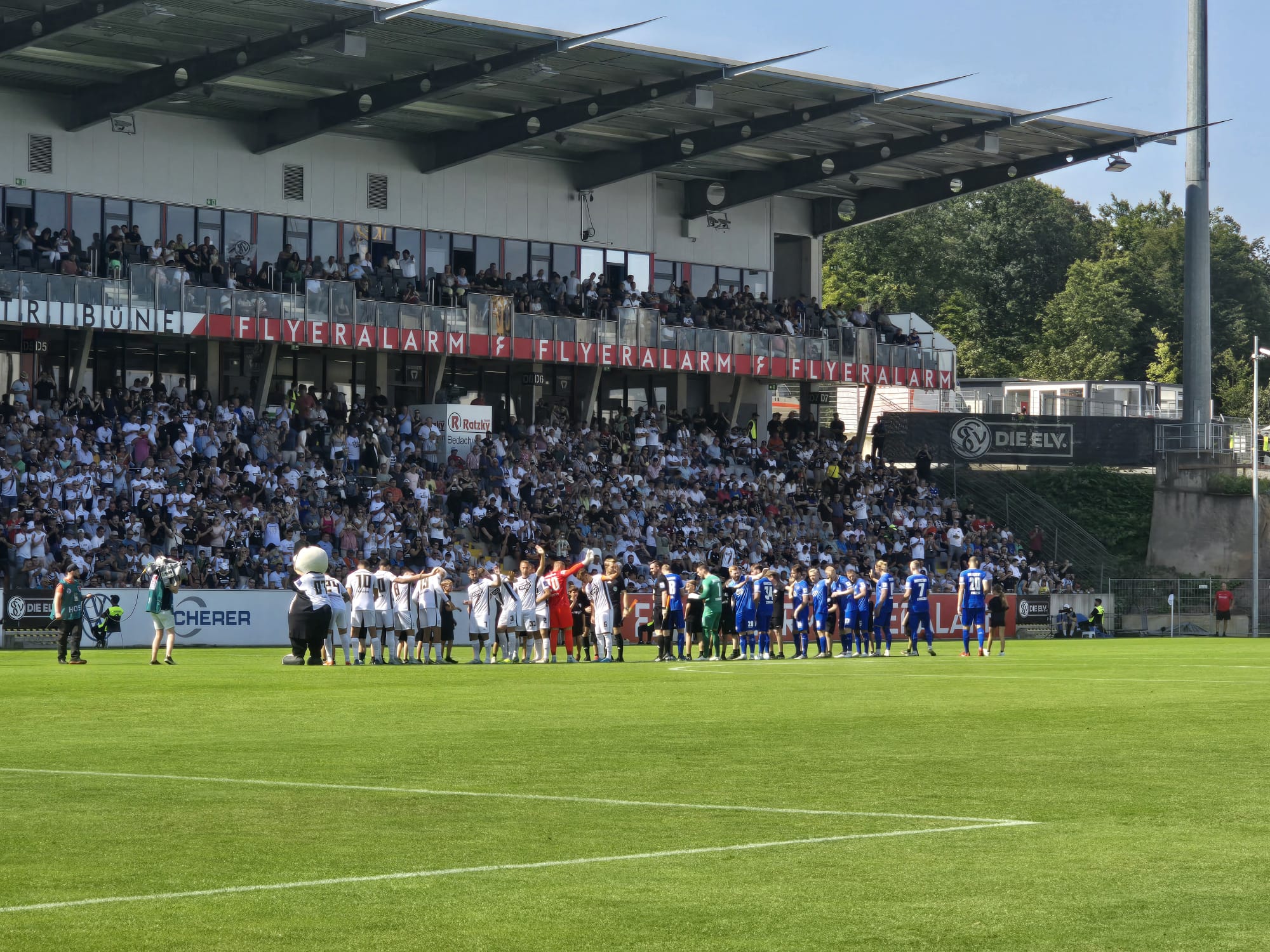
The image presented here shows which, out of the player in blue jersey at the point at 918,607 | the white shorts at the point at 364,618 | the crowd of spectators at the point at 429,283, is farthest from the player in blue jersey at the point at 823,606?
the crowd of spectators at the point at 429,283

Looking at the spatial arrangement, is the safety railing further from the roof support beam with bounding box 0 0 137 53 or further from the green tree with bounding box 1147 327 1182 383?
the green tree with bounding box 1147 327 1182 383

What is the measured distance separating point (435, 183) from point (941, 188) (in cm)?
1801

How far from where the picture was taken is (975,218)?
4154 inches

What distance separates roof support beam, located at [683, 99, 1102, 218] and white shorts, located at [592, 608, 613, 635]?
85.6 feet

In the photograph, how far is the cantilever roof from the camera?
44375 millimetres

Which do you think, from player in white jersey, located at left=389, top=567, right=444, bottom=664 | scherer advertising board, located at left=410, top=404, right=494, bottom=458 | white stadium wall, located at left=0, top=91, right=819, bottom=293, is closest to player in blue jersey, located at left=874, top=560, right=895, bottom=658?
player in white jersey, located at left=389, top=567, right=444, bottom=664

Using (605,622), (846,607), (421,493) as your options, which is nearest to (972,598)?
(846,607)

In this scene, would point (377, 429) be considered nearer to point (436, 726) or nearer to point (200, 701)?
point (200, 701)

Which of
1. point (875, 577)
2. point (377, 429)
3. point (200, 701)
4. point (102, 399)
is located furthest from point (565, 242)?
point (200, 701)

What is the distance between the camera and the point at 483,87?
167ft

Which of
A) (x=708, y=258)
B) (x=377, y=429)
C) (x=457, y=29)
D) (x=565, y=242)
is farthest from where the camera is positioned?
(x=708, y=258)

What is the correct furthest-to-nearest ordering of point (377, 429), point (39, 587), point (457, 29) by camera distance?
point (377, 429)
point (457, 29)
point (39, 587)

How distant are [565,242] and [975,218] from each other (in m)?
50.5

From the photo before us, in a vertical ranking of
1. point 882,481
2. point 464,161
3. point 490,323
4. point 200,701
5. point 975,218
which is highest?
point 975,218
